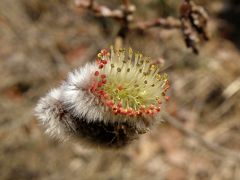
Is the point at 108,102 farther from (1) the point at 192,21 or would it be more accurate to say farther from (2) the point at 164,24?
(2) the point at 164,24

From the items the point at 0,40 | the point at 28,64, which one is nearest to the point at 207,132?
the point at 28,64

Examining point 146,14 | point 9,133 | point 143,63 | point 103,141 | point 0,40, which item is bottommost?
point 103,141

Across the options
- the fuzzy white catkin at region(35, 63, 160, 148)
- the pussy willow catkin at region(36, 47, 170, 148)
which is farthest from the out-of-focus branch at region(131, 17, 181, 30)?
the fuzzy white catkin at region(35, 63, 160, 148)

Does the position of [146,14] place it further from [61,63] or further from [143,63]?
[143,63]

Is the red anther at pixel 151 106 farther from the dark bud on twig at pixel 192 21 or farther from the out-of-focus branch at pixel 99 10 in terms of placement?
the out-of-focus branch at pixel 99 10

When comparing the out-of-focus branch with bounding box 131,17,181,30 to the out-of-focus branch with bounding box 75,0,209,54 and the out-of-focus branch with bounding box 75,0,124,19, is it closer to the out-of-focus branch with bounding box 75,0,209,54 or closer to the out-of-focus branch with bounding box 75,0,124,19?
the out-of-focus branch with bounding box 75,0,209,54

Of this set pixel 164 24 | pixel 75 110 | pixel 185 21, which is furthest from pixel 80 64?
pixel 75 110

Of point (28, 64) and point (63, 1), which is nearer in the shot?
point (28, 64)
